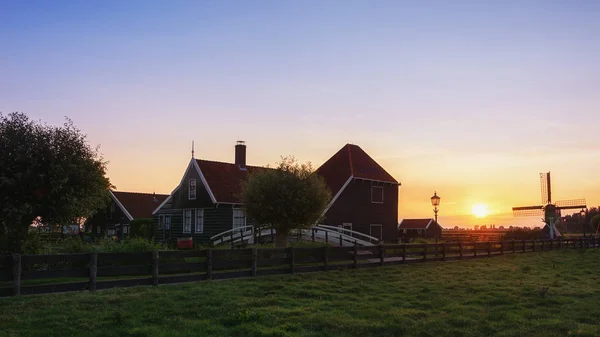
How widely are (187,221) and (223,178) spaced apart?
4848 millimetres

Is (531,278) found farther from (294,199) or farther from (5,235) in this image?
(5,235)

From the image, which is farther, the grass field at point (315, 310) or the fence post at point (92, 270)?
the fence post at point (92, 270)

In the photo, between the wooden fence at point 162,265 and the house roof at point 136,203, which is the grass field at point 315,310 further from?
the house roof at point 136,203

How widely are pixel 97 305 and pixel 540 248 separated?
36.6m

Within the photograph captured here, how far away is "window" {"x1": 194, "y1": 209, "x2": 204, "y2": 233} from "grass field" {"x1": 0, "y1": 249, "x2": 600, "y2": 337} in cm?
2325

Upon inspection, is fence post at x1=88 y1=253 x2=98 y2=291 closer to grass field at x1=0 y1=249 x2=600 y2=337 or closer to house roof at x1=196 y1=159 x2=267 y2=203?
grass field at x1=0 y1=249 x2=600 y2=337

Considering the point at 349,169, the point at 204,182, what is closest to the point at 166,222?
the point at 204,182

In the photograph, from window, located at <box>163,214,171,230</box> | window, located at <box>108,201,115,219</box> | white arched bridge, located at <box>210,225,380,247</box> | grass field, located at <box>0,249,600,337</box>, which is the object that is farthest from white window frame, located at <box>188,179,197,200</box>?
grass field, located at <box>0,249,600,337</box>

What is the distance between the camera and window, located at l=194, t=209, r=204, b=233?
40875 mm

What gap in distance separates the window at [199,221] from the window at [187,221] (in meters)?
1.03

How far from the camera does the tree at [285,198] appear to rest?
26.8 m

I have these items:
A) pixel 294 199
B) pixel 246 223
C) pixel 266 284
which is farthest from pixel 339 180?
pixel 266 284

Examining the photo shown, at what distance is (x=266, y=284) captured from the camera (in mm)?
16922

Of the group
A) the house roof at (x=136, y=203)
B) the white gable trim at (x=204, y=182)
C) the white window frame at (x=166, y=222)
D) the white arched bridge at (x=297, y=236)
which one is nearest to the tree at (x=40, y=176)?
the white arched bridge at (x=297, y=236)
